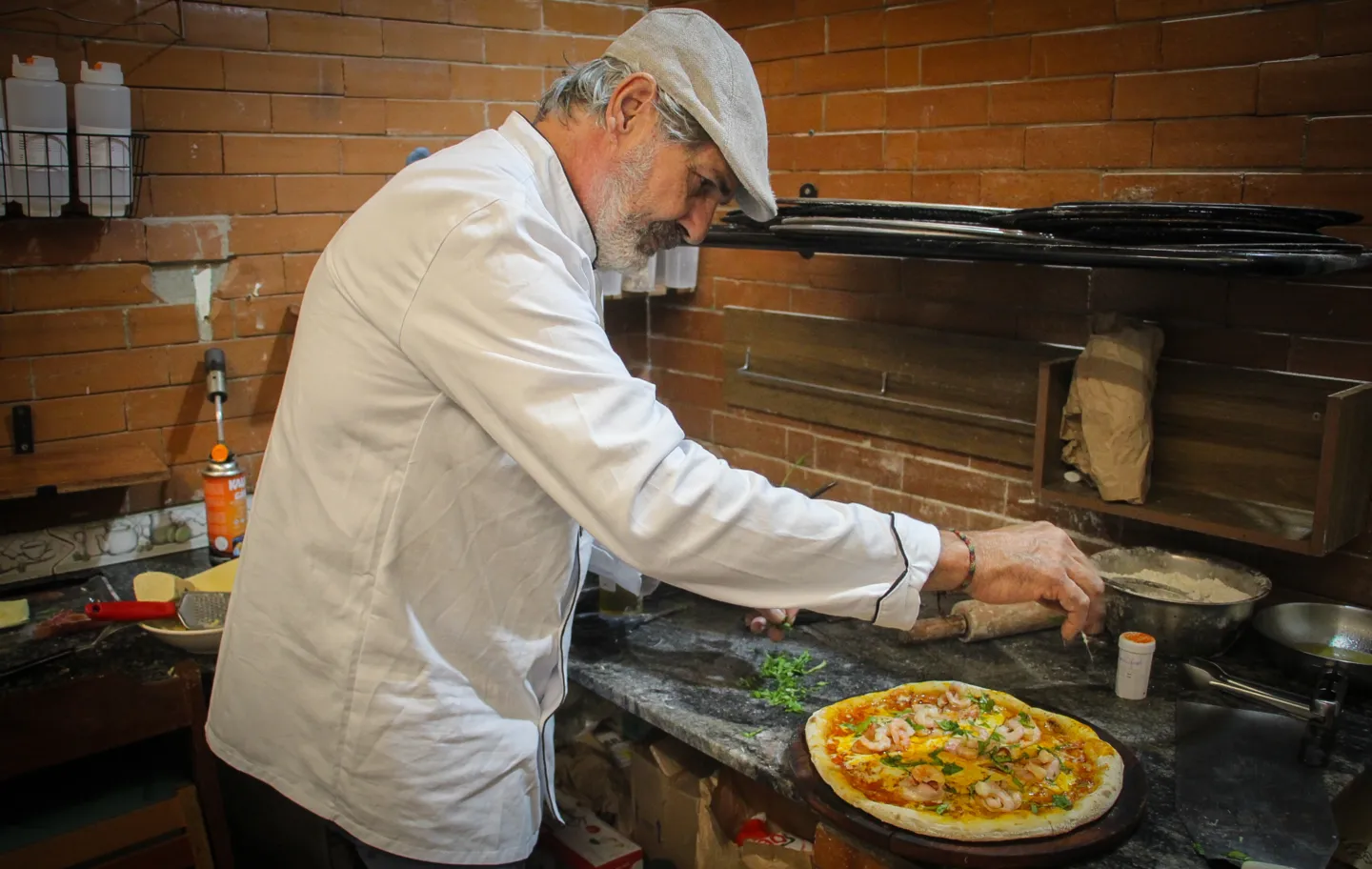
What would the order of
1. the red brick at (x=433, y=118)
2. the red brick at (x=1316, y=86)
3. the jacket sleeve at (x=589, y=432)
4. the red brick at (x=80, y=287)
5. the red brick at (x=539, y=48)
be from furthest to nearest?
the red brick at (x=539, y=48)
the red brick at (x=433, y=118)
the red brick at (x=80, y=287)
the red brick at (x=1316, y=86)
the jacket sleeve at (x=589, y=432)

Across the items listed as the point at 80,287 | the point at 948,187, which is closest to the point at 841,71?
the point at 948,187

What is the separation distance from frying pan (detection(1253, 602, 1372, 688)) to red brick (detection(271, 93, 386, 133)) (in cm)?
231

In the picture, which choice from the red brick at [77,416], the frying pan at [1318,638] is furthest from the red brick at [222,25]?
the frying pan at [1318,638]

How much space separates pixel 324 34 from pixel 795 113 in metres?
1.20

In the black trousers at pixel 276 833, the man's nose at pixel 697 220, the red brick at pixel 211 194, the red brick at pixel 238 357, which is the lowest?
the black trousers at pixel 276 833

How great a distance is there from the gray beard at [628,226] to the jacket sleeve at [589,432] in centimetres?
17

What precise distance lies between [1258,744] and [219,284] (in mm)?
2377

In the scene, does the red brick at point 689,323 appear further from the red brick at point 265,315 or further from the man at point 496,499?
the man at point 496,499

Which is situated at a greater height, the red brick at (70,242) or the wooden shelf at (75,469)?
the red brick at (70,242)

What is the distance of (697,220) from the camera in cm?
162

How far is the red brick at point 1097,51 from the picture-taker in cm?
216

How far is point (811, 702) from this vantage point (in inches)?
77.5

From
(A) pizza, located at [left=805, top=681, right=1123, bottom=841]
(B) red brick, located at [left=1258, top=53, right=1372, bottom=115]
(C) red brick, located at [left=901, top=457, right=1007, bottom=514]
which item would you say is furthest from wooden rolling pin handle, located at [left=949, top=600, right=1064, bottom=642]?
(B) red brick, located at [left=1258, top=53, right=1372, bottom=115]

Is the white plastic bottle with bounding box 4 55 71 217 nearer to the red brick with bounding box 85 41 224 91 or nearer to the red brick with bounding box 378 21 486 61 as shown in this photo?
the red brick with bounding box 85 41 224 91
